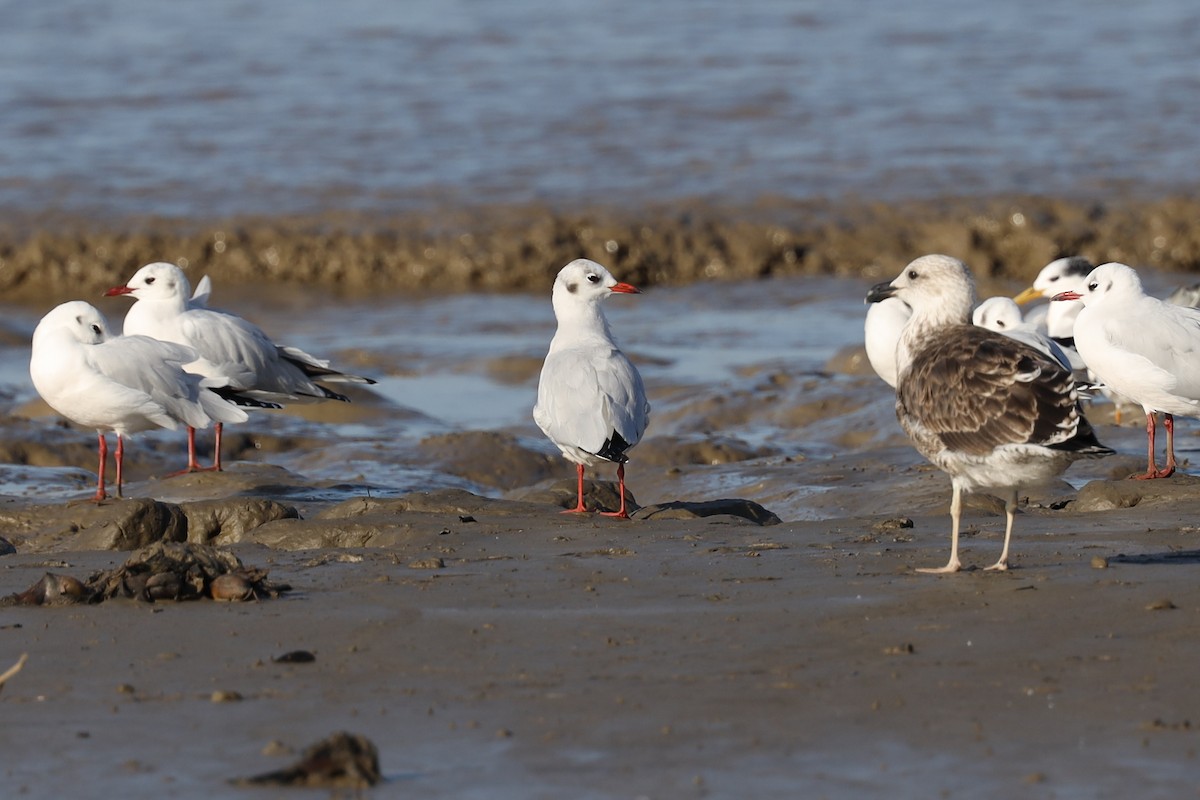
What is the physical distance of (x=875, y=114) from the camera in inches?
1025

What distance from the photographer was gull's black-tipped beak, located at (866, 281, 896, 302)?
7.35m

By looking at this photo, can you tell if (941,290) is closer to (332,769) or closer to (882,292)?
(882,292)

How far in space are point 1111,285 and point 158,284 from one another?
5.50 meters

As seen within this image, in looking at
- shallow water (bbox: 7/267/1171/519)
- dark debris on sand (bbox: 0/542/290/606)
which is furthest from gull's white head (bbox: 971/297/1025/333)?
dark debris on sand (bbox: 0/542/290/606)

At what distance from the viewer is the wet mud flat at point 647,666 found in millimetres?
4262

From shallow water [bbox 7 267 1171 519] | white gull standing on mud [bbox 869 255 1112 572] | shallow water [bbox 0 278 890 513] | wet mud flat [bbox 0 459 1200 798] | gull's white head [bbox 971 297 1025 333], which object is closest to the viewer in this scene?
wet mud flat [bbox 0 459 1200 798]

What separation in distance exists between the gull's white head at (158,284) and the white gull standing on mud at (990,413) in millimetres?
5322

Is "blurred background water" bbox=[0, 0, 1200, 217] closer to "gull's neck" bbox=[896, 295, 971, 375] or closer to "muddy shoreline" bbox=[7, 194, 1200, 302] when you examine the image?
"muddy shoreline" bbox=[7, 194, 1200, 302]

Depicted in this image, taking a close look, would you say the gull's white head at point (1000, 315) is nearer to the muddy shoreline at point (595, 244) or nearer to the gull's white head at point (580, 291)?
the gull's white head at point (580, 291)

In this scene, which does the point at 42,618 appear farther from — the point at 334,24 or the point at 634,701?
the point at 334,24

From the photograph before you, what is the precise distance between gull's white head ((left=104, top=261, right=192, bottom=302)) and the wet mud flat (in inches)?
141

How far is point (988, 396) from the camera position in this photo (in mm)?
6262

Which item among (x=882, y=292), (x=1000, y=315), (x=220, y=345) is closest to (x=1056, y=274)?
(x=1000, y=315)

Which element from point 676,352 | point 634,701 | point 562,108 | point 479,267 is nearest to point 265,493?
point 634,701
